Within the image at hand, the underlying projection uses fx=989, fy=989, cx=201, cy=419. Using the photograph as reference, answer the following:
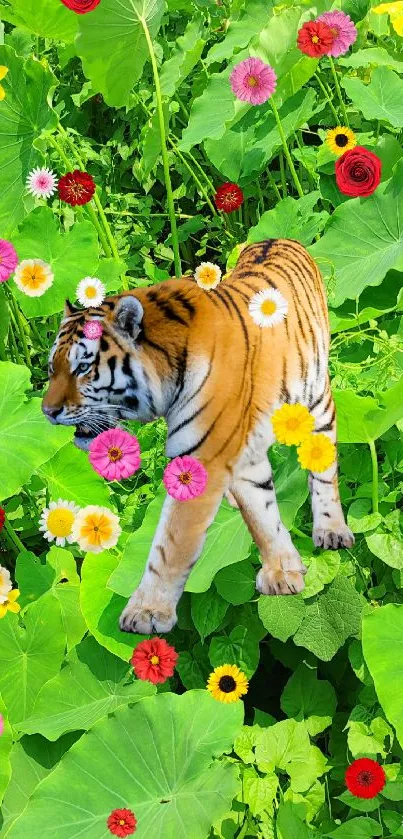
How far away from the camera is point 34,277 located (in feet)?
5.73

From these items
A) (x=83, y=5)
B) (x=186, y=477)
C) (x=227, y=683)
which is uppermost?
(x=83, y=5)

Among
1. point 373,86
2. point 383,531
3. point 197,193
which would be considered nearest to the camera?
A: point 383,531

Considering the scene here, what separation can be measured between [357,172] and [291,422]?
1.75ft

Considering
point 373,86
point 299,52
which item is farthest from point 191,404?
point 373,86

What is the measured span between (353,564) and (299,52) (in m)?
0.89

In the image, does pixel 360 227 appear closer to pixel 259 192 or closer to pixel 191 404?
pixel 259 192

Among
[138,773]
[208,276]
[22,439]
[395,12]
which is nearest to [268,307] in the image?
[208,276]

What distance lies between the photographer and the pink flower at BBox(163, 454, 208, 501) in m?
1.27

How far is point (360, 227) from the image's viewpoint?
1732mm

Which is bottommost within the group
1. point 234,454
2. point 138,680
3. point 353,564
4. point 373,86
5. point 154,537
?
point 138,680

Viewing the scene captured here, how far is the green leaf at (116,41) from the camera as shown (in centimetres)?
163

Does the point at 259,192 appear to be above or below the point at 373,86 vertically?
below

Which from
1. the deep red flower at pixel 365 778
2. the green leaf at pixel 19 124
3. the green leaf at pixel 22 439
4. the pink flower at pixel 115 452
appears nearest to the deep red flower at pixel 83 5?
the green leaf at pixel 19 124

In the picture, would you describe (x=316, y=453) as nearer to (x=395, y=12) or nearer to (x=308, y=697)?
(x=308, y=697)
